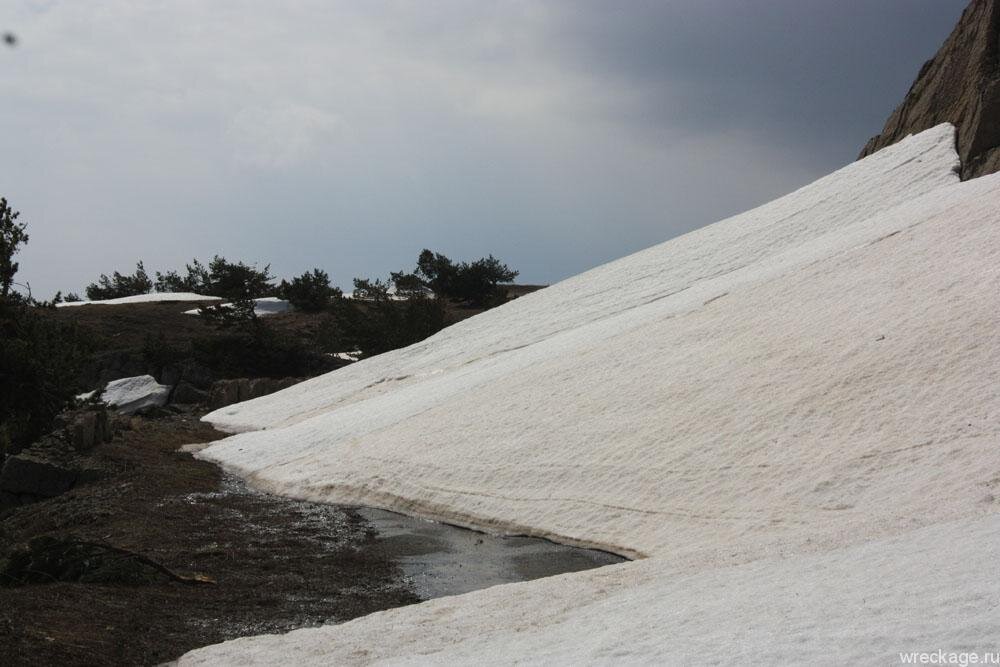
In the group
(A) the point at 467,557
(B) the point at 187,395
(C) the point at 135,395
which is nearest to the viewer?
(A) the point at 467,557

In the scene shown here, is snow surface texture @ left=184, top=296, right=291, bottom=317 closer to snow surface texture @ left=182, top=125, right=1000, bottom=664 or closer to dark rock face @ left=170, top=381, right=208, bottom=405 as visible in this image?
dark rock face @ left=170, top=381, right=208, bottom=405

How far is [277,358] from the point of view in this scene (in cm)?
4409

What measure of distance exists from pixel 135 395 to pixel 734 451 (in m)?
26.4

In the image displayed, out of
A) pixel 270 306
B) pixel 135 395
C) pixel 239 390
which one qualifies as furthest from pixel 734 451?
pixel 270 306

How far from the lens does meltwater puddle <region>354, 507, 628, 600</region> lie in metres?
11.2

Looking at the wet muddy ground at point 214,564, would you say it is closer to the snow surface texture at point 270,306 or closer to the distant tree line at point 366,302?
the distant tree line at point 366,302

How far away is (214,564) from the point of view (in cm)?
1188

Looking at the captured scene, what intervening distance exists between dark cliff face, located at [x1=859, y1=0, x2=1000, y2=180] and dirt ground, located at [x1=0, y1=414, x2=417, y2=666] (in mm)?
18369

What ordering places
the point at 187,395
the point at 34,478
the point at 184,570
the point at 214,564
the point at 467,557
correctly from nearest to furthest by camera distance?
the point at 184,570, the point at 214,564, the point at 467,557, the point at 34,478, the point at 187,395

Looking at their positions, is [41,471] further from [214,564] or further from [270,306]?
[270,306]

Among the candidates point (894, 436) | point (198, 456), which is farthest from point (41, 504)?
point (894, 436)

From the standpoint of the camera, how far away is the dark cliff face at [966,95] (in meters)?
24.1

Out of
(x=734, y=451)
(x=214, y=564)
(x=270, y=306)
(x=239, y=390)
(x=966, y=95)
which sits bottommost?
(x=214, y=564)

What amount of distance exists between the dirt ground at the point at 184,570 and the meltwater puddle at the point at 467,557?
317 millimetres
